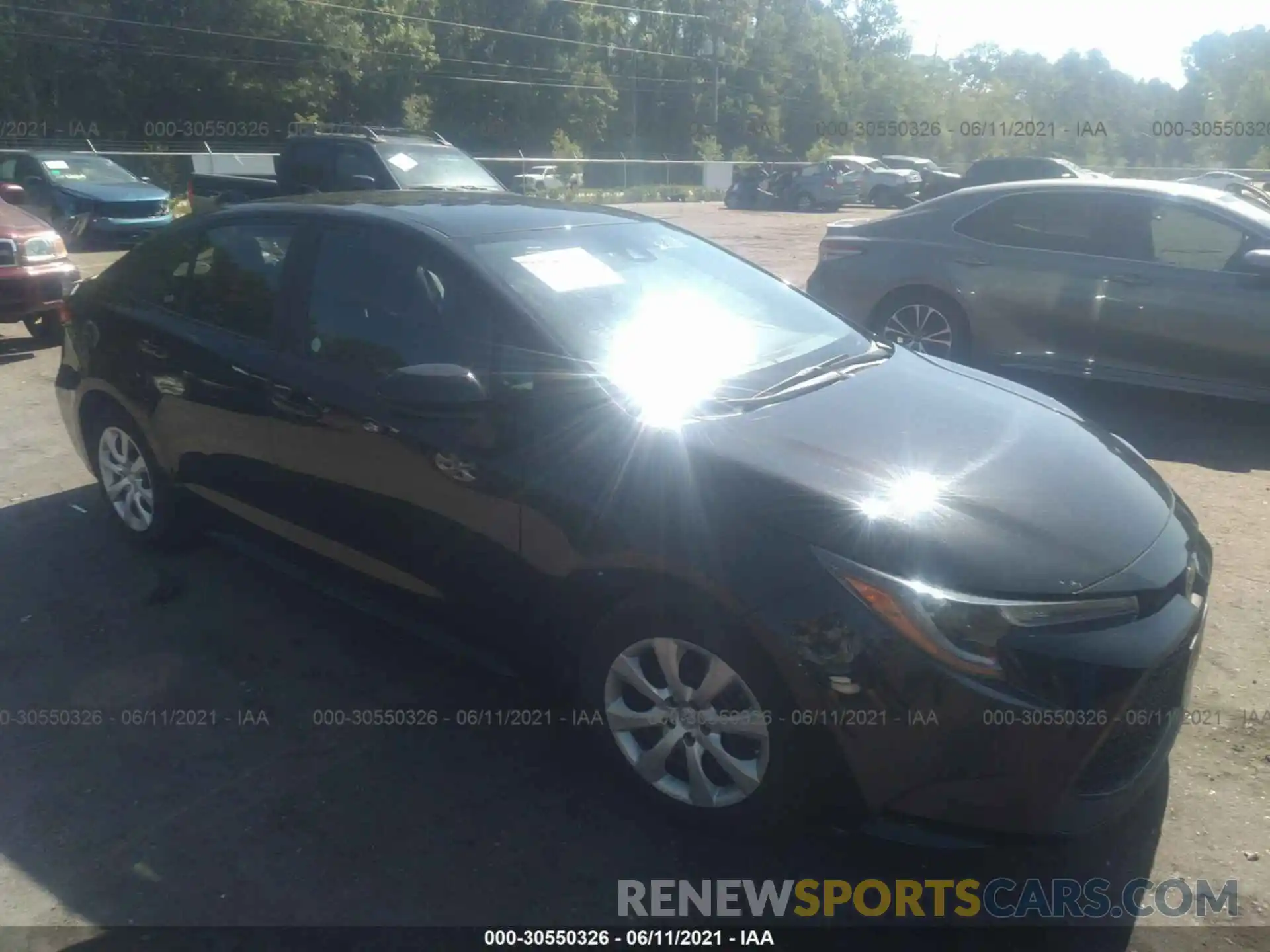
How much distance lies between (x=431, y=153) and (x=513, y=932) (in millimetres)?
11591

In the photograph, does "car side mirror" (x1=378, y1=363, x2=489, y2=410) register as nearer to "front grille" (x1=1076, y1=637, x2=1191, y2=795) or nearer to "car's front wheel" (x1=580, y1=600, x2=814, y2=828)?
"car's front wheel" (x1=580, y1=600, x2=814, y2=828)

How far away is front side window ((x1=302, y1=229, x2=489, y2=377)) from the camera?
347 cm

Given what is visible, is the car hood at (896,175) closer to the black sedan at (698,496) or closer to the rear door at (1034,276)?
the rear door at (1034,276)

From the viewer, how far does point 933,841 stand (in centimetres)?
264

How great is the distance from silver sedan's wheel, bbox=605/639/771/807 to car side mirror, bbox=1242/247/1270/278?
17.3 feet

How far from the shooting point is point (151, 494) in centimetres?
472

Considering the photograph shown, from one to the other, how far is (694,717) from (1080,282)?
526cm

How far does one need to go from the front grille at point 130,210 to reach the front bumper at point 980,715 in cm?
1625

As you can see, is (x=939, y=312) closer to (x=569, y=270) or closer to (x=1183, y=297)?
(x=1183, y=297)

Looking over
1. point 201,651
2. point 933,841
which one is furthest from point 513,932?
point 201,651

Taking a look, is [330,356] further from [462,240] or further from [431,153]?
[431,153]

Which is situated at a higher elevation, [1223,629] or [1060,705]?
[1060,705]

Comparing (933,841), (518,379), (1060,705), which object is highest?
(518,379)

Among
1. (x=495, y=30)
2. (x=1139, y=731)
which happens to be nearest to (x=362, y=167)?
(x=1139, y=731)
